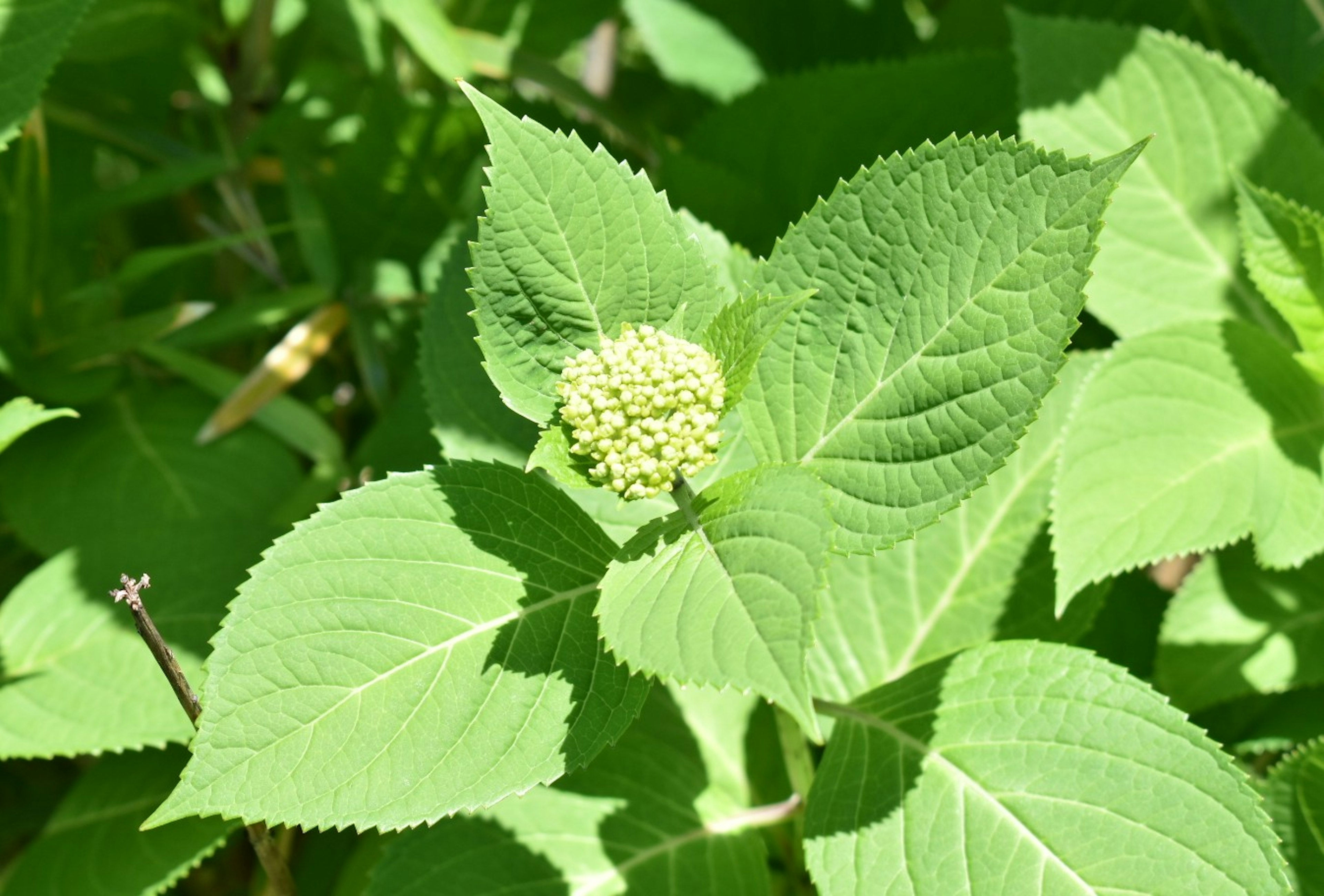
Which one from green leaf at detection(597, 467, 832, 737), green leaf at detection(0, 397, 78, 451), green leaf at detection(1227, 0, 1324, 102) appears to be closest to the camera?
green leaf at detection(597, 467, 832, 737)

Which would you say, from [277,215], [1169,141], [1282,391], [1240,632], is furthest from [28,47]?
[1240,632]

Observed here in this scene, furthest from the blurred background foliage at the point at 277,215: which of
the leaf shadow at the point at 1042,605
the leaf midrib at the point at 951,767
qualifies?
the leaf midrib at the point at 951,767

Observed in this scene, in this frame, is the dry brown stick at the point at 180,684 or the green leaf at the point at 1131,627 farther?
the green leaf at the point at 1131,627

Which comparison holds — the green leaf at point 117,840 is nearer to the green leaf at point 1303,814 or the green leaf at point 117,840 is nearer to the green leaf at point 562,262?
the green leaf at point 562,262

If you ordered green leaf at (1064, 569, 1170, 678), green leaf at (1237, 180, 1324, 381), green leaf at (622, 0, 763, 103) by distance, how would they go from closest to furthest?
green leaf at (1237, 180, 1324, 381), green leaf at (1064, 569, 1170, 678), green leaf at (622, 0, 763, 103)

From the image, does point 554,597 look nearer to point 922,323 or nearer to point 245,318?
point 922,323

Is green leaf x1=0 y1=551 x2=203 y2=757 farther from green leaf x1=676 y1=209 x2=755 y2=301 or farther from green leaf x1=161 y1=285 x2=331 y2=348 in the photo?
green leaf x1=676 y1=209 x2=755 y2=301

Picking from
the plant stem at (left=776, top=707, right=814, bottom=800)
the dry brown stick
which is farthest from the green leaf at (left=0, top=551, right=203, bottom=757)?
the plant stem at (left=776, top=707, right=814, bottom=800)
